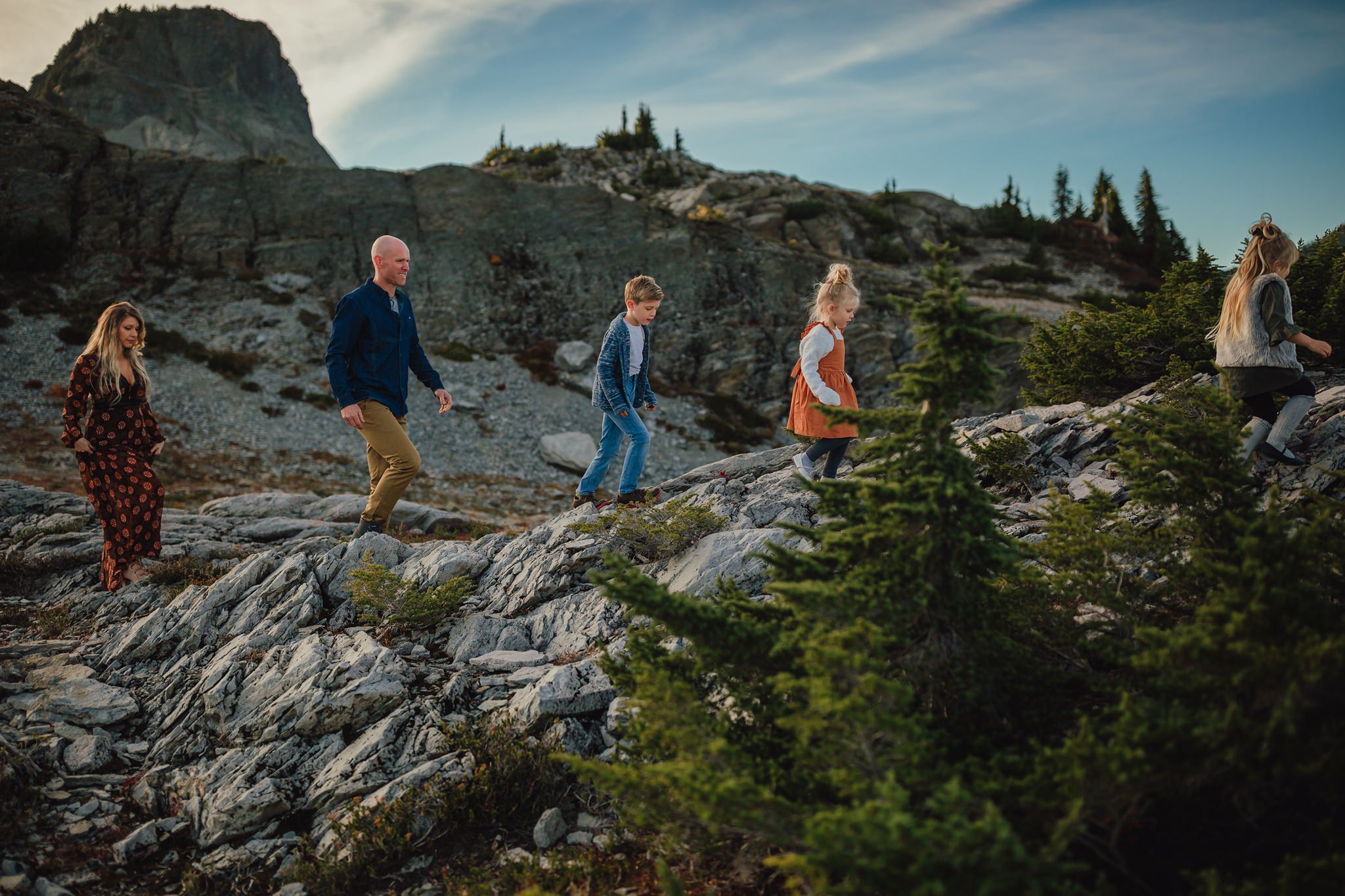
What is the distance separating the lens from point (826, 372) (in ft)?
25.5

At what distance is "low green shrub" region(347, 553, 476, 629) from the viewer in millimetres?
6523

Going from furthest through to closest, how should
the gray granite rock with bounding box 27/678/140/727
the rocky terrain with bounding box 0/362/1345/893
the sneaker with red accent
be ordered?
the sneaker with red accent < the gray granite rock with bounding box 27/678/140/727 < the rocky terrain with bounding box 0/362/1345/893

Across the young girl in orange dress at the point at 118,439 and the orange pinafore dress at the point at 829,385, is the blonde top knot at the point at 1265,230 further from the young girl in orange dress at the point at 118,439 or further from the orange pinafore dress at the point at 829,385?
the young girl in orange dress at the point at 118,439

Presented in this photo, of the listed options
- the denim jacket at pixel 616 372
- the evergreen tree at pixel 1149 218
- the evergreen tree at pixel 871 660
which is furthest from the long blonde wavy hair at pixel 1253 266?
the evergreen tree at pixel 1149 218

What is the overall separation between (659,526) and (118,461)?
6.96 meters

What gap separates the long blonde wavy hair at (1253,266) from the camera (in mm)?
6043

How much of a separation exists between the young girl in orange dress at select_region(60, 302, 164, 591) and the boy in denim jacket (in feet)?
17.8

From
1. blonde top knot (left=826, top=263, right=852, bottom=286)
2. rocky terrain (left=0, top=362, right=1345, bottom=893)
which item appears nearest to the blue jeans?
rocky terrain (left=0, top=362, right=1345, bottom=893)

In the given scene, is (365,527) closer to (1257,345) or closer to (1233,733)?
(1233,733)

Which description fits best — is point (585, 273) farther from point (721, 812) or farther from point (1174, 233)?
point (1174, 233)

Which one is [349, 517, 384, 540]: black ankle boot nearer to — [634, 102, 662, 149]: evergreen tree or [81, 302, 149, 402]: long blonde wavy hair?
[81, 302, 149, 402]: long blonde wavy hair

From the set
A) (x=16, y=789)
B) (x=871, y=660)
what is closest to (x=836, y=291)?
(x=871, y=660)

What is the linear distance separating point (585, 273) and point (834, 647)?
33739 mm

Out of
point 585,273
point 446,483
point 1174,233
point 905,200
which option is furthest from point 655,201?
point 1174,233
